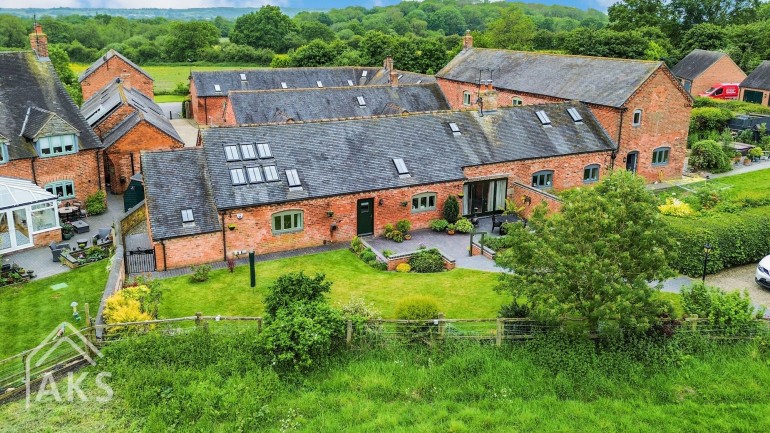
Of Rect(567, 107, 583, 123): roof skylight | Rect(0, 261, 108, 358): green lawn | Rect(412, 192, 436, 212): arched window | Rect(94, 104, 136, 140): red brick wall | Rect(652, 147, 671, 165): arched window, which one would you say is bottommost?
Rect(0, 261, 108, 358): green lawn

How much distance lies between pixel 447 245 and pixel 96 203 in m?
19.1

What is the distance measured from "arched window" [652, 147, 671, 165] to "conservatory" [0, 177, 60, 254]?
109 ft

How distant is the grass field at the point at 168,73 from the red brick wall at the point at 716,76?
64.0 m

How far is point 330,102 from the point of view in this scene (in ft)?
148

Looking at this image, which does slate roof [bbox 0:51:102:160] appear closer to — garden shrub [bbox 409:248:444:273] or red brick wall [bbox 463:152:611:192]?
garden shrub [bbox 409:248:444:273]

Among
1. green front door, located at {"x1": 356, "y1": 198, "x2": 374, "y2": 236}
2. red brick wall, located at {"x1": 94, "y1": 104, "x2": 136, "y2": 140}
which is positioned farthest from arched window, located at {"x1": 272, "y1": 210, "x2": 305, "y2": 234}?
red brick wall, located at {"x1": 94, "y1": 104, "x2": 136, "y2": 140}

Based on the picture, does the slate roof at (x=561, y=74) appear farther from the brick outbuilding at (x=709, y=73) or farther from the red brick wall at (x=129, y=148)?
the brick outbuilding at (x=709, y=73)

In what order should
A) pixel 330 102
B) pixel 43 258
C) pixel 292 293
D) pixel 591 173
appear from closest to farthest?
1. pixel 292 293
2. pixel 43 258
3. pixel 591 173
4. pixel 330 102

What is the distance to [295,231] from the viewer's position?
27719 mm

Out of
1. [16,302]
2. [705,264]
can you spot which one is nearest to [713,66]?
[705,264]

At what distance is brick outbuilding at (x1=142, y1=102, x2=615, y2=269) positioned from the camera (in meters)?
26.3

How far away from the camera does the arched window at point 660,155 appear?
1498 inches

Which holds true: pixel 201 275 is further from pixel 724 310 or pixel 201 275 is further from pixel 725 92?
pixel 725 92

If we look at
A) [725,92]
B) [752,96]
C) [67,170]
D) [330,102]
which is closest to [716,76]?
[725,92]
